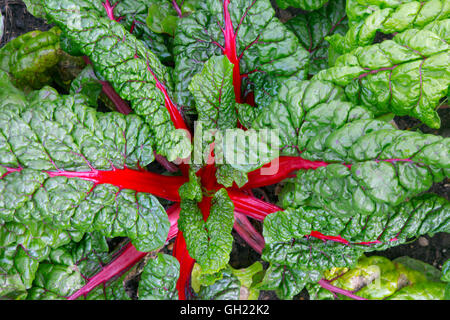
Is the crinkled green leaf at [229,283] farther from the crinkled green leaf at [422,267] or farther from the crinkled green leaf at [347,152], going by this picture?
the crinkled green leaf at [422,267]

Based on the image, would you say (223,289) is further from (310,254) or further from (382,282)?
(382,282)

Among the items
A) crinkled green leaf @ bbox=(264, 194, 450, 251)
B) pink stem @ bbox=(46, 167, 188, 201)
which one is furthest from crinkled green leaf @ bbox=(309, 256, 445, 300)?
pink stem @ bbox=(46, 167, 188, 201)

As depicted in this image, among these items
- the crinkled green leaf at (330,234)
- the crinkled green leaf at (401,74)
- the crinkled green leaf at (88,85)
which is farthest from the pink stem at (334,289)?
the crinkled green leaf at (88,85)

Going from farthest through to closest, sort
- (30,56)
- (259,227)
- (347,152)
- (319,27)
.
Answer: (259,227), (319,27), (30,56), (347,152)

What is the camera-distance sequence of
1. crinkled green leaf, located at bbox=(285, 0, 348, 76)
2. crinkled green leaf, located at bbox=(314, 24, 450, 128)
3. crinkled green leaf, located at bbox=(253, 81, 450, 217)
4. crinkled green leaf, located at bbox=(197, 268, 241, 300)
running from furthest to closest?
crinkled green leaf, located at bbox=(285, 0, 348, 76) → crinkled green leaf, located at bbox=(197, 268, 241, 300) → crinkled green leaf, located at bbox=(314, 24, 450, 128) → crinkled green leaf, located at bbox=(253, 81, 450, 217)

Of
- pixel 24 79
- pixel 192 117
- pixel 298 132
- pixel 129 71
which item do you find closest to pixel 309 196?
pixel 298 132

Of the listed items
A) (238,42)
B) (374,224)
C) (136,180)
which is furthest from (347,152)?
(136,180)

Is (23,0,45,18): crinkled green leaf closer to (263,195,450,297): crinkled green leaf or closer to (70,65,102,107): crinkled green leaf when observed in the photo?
(70,65,102,107): crinkled green leaf
